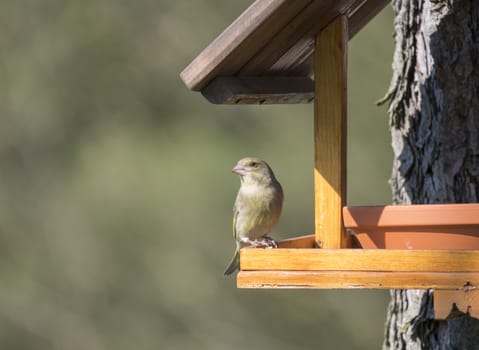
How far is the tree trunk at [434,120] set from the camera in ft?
19.5

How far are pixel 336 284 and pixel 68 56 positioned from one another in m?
14.5

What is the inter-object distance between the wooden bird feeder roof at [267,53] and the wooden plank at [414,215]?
747 millimetres

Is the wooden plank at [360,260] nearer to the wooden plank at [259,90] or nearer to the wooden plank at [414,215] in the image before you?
the wooden plank at [414,215]

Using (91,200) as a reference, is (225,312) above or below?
below

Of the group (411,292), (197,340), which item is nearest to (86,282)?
(197,340)

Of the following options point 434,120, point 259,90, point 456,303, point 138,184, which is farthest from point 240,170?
point 138,184

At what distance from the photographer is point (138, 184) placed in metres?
18.3

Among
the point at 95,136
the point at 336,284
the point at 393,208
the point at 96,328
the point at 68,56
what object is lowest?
the point at 336,284

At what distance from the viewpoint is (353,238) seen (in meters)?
5.24

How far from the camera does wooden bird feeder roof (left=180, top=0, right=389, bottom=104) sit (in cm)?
465

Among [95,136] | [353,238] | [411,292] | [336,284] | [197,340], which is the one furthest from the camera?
[95,136]

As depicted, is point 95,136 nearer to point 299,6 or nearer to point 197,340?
point 197,340

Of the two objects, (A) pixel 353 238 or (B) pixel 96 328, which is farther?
(B) pixel 96 328

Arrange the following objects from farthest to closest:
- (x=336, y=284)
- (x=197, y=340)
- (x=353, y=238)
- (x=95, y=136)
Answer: (x=95, y=136), (x=197, y=340), (x=353, y=238), (x=336, y=284)
